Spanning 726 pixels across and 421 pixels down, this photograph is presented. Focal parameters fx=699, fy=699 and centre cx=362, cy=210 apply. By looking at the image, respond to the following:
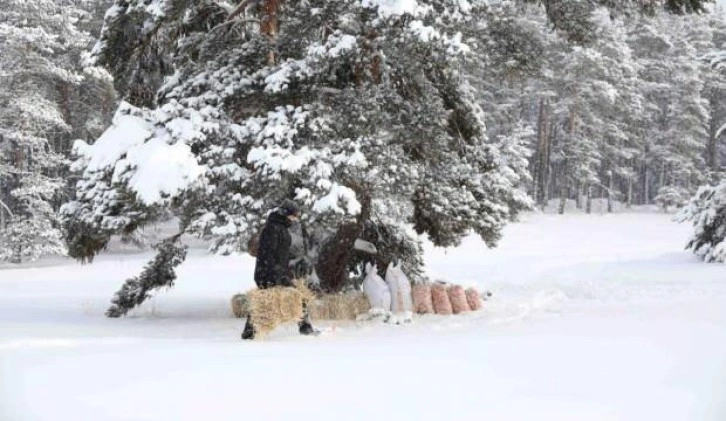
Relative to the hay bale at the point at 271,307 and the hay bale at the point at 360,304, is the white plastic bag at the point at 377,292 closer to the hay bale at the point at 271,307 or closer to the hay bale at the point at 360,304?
the hay bale at the point at 360,304

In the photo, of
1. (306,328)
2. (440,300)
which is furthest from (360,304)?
(306,328)

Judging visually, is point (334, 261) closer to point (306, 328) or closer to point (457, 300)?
point (457, 300)

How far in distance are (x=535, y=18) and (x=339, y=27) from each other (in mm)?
33969

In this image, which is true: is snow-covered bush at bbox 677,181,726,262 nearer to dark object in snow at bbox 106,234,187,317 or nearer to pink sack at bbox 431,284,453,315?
pink sack at bbox 431,284,453,315

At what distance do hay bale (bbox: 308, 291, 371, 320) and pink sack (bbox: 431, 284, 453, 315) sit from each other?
1.09m

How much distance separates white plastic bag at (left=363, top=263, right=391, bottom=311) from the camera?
402 inches

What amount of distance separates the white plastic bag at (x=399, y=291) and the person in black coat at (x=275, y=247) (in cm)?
285

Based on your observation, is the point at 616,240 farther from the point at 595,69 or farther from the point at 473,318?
the point at 473,318

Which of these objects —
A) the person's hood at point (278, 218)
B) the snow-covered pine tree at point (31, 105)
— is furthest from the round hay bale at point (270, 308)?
the snow-covered pine tree at point (31, 105)

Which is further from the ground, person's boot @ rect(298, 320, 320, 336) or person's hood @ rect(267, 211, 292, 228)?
person's hood @ rect(267, 211, 292, 228)

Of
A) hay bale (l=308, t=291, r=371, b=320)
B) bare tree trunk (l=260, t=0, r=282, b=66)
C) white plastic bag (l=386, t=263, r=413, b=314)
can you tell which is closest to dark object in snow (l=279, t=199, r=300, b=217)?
hay bale (l=308, t=291, r=371, b=320)

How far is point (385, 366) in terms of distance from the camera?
18.5 ft

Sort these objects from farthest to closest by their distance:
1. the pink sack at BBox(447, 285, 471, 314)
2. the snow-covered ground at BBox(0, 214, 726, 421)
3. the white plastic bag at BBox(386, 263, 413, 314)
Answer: the pink sack at BBox(447, 285, 471, 314) → the white plastic bag at BBox(386, 263, 413, 314) → the snow-covered ground at BBox(0, 214, 726, 421)

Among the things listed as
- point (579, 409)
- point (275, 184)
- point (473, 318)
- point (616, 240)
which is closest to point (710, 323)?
point (473, 318)
